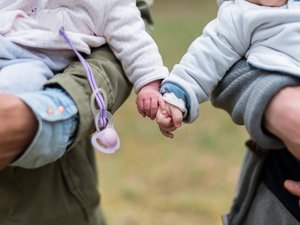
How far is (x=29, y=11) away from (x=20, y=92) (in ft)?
0.61

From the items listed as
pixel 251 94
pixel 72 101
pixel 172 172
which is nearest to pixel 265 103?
pixel 251 94

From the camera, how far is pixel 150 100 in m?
1.01

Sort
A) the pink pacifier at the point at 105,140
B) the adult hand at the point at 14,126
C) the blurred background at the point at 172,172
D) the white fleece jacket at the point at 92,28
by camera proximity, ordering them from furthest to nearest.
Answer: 1. the blurred background at the point at 172,172
2. the white fleece jacket at the point at 92,28
3. the pink pacifier at the point at 105,140
4. the adult hand at the point at 14,126

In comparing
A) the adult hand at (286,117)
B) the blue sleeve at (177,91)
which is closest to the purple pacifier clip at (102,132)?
the blue sleeve at (177,91)

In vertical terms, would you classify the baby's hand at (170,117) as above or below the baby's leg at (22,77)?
below

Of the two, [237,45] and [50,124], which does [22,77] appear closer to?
[50,124]

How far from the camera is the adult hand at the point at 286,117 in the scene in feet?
2.91

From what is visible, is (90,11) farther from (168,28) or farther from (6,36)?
(168,28)

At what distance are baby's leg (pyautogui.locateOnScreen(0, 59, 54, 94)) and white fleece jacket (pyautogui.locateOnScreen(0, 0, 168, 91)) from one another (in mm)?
45

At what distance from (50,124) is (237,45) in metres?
0.32

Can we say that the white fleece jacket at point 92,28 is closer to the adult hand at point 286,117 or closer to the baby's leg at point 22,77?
the baby's leg at point 22,77

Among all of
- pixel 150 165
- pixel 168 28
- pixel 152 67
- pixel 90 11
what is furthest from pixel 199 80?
pixel 168 28

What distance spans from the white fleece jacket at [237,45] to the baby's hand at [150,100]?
3cm

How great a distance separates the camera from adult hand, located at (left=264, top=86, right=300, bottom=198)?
34.9 inches
